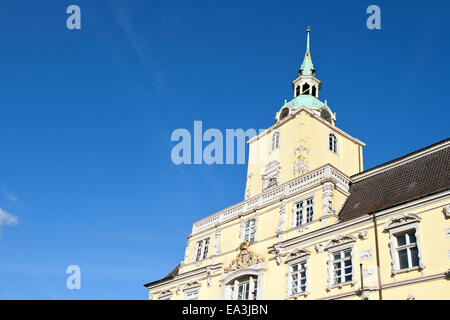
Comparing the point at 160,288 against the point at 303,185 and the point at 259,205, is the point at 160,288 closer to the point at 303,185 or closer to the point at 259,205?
the point at 259,205

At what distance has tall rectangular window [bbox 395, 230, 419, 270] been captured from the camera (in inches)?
935

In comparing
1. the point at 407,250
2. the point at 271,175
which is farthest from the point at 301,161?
the point at 407,250

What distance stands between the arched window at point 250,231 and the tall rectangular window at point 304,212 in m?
3.89

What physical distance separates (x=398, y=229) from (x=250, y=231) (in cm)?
1224

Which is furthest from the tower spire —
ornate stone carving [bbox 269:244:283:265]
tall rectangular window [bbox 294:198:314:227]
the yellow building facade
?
ornate stone carving [bbox 269:244:283:265]

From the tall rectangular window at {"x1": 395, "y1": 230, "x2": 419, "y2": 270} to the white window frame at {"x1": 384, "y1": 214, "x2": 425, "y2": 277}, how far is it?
0.14 metres

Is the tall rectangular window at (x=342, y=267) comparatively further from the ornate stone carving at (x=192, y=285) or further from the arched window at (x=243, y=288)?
the ornate stone carving at (x=192, y=285)

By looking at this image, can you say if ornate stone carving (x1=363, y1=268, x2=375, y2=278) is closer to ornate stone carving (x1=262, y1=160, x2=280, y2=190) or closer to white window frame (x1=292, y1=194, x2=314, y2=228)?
white window frame (x1=292, y1=194, x2=314, y2=228)

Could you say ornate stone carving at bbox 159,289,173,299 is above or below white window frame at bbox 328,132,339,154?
below

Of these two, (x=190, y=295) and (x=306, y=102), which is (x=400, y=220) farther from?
(x=306, y=102)

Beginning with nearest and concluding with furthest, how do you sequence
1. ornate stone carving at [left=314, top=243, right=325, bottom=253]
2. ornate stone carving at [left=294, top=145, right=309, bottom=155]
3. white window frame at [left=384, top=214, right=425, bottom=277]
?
white window frame at [left=384, top=214, right=425, bottom=277]
ornate stone carving at [left=314, top=243, right=325, bottom=253]
ornate stone carving at [left=294, top=145, right=309, bottom=155]

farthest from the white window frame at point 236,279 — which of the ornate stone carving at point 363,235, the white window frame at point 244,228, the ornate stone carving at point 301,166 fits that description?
the ornate stone carving at point 301,166
